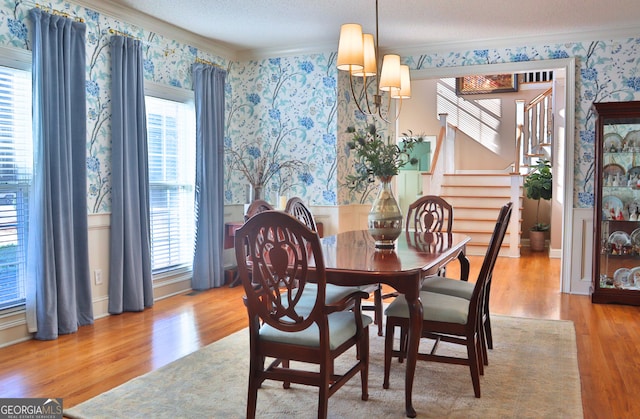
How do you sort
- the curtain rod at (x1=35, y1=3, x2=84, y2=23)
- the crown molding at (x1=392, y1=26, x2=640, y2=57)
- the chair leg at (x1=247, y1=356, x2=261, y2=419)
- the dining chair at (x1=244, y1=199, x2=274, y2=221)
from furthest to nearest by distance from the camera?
the crown molding at (x1=392, y1=26, x2=640, y2=57) → the curtain rod at (x1=35, y1=3, x2=84, y2=23) → the dining chair at (x1=244, y1=199, x2=274, y2=221) → the chair leg at (x1=247, y1=356, x2=261, y2=419)

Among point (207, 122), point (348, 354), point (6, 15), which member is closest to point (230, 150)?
point (207, 122)

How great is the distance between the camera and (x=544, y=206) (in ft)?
29.9

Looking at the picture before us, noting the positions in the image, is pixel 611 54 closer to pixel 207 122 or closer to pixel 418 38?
pixel 418 38

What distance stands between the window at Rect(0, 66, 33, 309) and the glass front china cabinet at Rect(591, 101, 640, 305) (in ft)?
15.0

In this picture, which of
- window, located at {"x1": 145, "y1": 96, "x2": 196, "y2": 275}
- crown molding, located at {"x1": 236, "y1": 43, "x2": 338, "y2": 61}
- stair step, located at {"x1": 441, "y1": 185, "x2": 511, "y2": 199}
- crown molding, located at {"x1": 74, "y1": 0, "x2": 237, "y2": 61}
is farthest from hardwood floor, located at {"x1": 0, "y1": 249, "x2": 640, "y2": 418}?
stair step, located at {"x1": 441, "y1": 185, "x2": 511, "y2": 199}

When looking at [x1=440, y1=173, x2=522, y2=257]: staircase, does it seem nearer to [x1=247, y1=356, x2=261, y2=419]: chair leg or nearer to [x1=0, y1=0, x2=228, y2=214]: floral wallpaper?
[x1=0, y1=0, x2=228, y2=214]: floral wallpaper

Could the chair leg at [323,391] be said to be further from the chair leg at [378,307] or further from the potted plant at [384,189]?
the chair leg at [378,307]

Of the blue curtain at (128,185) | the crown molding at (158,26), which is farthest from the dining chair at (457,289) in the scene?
the crown molding at (158,26)

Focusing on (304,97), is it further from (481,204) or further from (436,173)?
(481,204)

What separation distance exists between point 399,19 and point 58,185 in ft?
9.80

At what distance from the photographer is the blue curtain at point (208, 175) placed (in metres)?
5.35

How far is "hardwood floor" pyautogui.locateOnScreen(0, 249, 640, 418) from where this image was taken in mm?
2867

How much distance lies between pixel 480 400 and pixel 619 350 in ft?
4.63

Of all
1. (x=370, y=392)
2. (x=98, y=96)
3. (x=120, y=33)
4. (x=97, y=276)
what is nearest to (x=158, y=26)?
(x=120, y=33)
